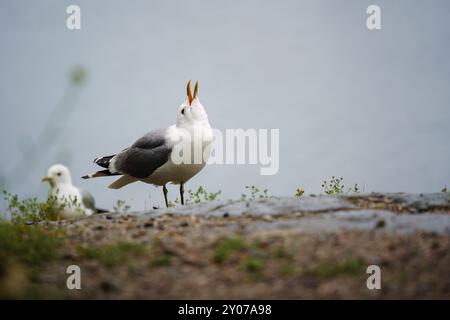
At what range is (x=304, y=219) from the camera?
6.11 metres

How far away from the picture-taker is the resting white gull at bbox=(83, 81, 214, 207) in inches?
341

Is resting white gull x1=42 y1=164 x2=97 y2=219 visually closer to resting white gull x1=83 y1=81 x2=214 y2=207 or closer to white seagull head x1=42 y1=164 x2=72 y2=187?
white seagull head x1=42 y1=164 x2=72 y2=187

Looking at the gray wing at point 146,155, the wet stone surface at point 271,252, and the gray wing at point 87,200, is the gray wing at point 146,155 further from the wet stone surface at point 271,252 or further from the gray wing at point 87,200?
the wet stone surface at point 271,252

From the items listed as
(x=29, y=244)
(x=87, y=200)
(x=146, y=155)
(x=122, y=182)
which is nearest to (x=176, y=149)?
(x=146, y=155)

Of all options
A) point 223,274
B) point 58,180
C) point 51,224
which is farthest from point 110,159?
point 223,274

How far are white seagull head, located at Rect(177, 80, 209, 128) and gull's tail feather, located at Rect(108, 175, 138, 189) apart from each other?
144 centimetres

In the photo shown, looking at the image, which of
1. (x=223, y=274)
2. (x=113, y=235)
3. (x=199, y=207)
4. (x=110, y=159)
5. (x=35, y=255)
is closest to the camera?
(x=223, y=274)

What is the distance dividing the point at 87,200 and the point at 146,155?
114 cm

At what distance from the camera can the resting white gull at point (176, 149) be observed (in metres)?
8.66

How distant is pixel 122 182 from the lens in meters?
9.97

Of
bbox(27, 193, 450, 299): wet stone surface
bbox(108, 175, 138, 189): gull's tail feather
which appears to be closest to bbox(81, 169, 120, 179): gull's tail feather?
bbox(108, 175, 138, 189): gull's tail feather
